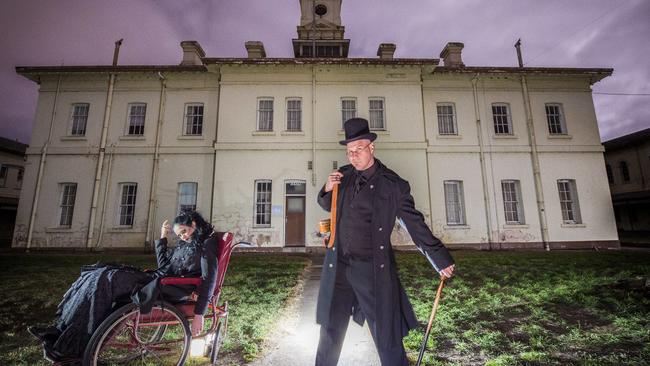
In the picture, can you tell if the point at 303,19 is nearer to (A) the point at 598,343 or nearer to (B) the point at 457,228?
(B) the point at 457,228

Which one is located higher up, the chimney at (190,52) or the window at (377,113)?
the chimney at (190,52)

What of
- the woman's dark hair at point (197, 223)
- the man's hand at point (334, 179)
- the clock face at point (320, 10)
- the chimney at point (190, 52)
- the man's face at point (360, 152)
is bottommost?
the woman's dark hair at point (197, 223)

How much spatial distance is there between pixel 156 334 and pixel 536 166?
15587mm

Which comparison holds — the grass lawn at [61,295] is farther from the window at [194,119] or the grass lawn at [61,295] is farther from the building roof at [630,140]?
the building roof at [630,140]

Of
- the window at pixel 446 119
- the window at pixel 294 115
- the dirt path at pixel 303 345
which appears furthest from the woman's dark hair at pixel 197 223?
the window at pixel 446 119

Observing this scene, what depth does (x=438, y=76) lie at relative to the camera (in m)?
13.9

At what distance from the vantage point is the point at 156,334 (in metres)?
3.02

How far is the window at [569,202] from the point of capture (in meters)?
13.3

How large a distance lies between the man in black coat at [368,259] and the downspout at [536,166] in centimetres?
1381

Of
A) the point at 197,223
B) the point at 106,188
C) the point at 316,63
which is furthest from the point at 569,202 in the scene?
the point at 106,188

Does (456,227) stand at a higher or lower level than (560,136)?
lower

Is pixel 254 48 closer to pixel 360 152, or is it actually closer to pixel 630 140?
pixel 360 152

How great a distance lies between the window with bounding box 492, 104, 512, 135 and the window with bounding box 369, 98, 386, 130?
17.8ft

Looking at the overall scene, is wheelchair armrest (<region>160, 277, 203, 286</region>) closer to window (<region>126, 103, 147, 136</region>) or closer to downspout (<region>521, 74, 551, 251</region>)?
window (<region>126, 103, 147, 136</region>)
